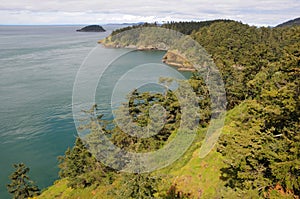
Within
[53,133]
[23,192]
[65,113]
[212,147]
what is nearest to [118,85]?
[65,113]

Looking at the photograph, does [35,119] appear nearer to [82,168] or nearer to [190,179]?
[82,168]

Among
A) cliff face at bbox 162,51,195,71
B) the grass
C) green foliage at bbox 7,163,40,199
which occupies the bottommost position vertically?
green foliage at bbox 7,163,40,199

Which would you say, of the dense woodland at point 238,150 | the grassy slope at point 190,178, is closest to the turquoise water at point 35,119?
the grassy slope at point 190,178

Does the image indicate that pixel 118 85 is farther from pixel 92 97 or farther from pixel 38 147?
pixel 38 147

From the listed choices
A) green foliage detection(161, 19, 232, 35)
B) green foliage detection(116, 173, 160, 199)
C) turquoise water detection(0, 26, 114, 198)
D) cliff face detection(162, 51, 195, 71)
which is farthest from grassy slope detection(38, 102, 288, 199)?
green foliage detection(161, 19, 232, 35)

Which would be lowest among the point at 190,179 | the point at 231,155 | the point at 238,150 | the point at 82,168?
the point at 82,168

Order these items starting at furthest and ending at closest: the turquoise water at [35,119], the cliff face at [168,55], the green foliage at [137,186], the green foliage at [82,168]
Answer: the cliff face at [168,55] < the turquoise water at [35,119] < the green foliage at [82,168] < the green foliage at [137,186]

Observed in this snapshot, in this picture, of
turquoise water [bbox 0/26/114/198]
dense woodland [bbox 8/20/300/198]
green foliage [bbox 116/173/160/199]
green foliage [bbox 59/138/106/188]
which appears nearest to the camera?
green foliage [bbox 116/173/160/199]

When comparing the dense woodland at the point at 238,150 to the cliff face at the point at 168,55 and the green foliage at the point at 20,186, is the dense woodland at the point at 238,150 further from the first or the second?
the cliff face at the point at 168,55

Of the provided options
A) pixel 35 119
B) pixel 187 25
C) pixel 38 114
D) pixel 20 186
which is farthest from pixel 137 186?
pixel 187 25

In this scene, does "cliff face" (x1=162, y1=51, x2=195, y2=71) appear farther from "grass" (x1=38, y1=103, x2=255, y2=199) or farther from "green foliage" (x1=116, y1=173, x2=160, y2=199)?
"green foliage" (x1=116, y1=173, x2=160, y2=199)

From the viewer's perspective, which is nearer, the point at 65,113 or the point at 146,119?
the point at 146,119
